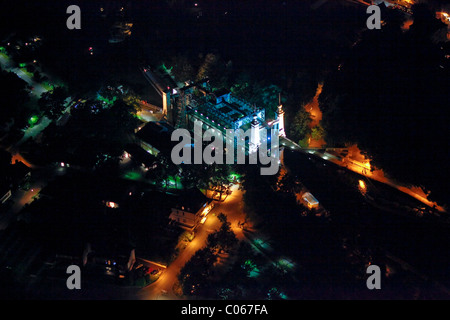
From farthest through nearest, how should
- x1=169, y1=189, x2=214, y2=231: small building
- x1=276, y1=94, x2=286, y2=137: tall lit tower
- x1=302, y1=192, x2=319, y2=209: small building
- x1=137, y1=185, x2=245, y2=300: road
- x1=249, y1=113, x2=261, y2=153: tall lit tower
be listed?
x1=276, y1=94, x2=286, y2=137: tall lit tower
x1=249, y1=113, x2=261, y2=153: tall lit tower
x1=302, y1=192, x2=319, y2=209: small building
x1=169, y1=189, x2=214, y2=231: small building
x1=137, y1=185, x2=245, y2=300: road

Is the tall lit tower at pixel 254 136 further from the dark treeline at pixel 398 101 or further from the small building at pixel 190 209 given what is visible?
the dark treeline at pixel 398 101

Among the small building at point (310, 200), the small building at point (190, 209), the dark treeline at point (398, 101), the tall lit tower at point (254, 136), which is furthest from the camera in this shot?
the dark treeline at point (398, 101)

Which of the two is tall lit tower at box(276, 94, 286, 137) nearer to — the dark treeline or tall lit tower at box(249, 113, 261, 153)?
tall lit tower at box(249, 113, 261, 153)

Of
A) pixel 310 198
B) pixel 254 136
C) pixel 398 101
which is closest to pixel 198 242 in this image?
pixel 310 198

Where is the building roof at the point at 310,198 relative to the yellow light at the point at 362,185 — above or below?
above

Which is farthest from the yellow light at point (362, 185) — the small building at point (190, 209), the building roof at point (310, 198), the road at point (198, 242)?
the small building at point (190, 209)

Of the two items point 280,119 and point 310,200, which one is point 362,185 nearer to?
point 310,200

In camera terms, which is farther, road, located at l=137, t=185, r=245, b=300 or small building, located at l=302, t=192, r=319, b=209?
small building, located at l=302, t=192, r=319, b=209

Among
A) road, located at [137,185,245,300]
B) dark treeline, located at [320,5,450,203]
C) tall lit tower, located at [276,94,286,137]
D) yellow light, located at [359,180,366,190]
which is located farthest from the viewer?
tall lit tower, located at [276,94,286,137]

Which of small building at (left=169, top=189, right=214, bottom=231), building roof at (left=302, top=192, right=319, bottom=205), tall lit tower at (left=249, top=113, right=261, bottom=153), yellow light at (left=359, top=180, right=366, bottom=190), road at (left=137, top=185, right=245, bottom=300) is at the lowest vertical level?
yellow light at (left=359, top=180, right=366, bottom=190)

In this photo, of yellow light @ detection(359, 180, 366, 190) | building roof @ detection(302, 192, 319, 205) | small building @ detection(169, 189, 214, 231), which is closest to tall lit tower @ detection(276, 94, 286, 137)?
building roof @ detection(302, 192, 319, 205)

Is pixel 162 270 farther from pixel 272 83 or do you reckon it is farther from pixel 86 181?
pixel 272 83
